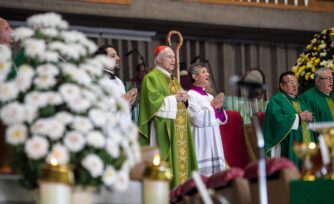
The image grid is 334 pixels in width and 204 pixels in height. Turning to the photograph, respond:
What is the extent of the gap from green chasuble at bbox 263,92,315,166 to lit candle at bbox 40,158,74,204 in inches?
275

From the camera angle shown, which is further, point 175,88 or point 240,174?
point 175,88

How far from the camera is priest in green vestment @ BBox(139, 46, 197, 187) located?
9.75 meters

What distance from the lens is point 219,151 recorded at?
34.3 ft

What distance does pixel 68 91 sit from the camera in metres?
4.44

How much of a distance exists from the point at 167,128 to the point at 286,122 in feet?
5.85

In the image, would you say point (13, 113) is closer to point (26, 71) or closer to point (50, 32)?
point (26, 71)

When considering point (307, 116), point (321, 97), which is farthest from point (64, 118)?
point (321, 97)

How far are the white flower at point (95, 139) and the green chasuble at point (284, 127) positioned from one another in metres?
6.71

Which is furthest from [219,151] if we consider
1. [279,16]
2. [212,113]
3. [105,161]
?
[105,161]

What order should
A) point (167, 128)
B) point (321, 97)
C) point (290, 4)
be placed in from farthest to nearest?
point (290, 4) < point (321, 97) < point (167, 128)

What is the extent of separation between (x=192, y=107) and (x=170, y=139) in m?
0.71

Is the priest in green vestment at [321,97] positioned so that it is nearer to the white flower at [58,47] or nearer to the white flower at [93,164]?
the white flower at [58,47]

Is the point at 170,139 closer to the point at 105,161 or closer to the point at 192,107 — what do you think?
the point at 192,107

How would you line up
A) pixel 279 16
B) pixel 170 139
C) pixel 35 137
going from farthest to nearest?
pixel 279 16 < pixel 170 139 < pixel 35 137
